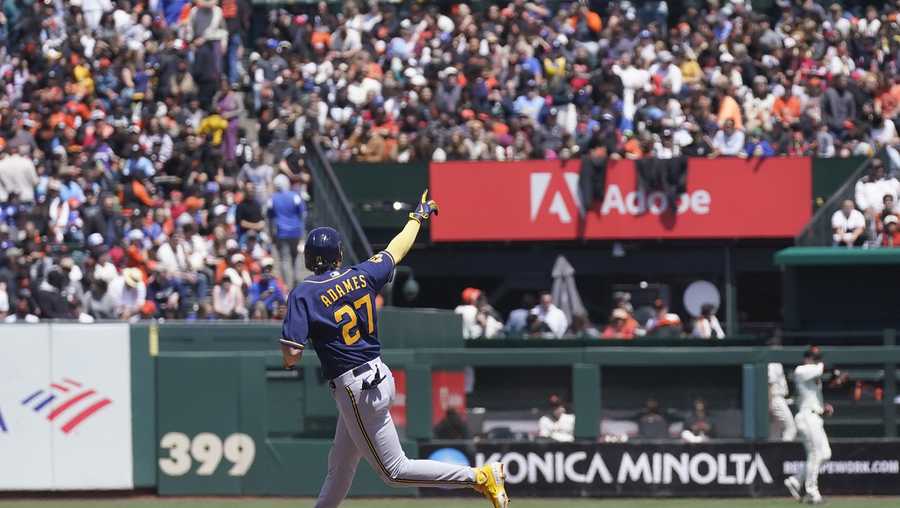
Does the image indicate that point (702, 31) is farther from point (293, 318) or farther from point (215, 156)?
point (293, 318)

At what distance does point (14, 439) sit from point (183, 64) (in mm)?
9150

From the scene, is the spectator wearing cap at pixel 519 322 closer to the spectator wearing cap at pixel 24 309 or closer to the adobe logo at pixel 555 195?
the adobe logo at pixel 555 195

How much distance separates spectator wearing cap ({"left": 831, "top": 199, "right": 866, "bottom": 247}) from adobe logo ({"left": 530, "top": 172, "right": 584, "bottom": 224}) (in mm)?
3566

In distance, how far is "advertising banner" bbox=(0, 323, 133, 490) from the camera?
15625 mm

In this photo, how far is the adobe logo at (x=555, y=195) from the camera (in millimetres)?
22156

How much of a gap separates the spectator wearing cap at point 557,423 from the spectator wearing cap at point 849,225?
235 inches

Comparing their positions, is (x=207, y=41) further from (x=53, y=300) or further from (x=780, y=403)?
(x=780, y=403)

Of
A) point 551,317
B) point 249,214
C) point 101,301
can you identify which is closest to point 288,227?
point 249,214

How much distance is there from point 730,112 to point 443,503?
9.29m

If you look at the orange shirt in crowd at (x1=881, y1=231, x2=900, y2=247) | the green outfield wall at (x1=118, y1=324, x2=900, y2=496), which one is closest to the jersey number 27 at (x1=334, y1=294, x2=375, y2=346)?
the green outfield wall at (x1=118, y1=324, x2=900, y2=496)

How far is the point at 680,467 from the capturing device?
15.4 m

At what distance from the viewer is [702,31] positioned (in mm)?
23734

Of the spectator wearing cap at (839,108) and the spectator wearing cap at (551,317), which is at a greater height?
the spectator wearing cap at (839,108)

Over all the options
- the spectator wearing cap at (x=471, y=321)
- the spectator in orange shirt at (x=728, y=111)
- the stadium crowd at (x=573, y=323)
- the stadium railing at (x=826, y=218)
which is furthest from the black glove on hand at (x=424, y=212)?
the spectator in orange shirt at (x=728, y=111)
